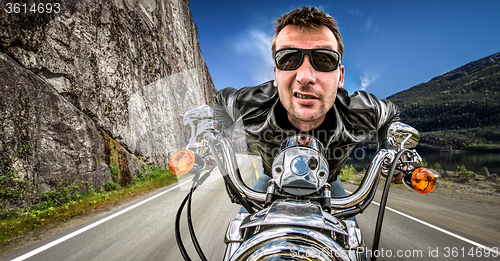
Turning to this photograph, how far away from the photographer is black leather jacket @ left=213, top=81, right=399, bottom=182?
140cm

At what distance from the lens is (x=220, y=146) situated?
1.10 m

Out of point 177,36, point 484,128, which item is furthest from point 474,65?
point 177,36

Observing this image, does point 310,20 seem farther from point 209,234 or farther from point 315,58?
point 209,234

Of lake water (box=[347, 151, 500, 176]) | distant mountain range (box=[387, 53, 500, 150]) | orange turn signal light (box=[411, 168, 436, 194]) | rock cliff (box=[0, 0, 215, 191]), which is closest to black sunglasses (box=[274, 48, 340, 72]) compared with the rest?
Result: orange turn signal light (box=[411, 168, 436, 194])

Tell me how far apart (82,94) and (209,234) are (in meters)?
7.66

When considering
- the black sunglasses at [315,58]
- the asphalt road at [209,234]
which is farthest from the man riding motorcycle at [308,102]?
the asphalt road at [209,234]

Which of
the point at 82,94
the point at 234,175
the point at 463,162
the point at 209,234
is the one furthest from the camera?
the point at 463,162

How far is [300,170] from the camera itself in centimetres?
79

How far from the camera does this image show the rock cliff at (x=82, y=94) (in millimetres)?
5625

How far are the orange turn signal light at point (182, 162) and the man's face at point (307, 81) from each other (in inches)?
21.0

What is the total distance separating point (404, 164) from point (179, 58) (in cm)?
1906

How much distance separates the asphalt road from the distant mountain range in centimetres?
9119

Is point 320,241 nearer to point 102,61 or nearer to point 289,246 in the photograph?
point 289,246

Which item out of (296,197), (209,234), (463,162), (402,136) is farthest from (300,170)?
(463,162)
